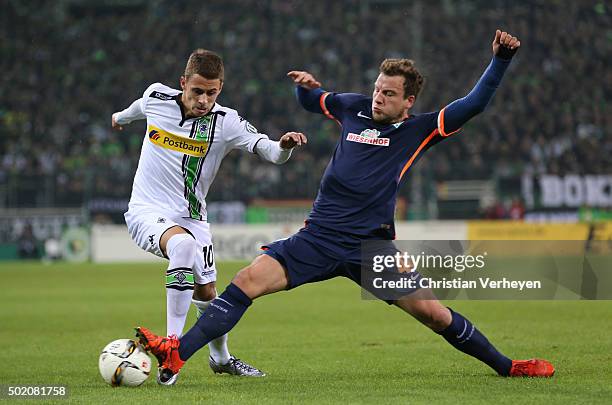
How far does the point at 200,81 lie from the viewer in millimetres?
6684

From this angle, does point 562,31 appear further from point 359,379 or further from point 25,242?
point 359,379

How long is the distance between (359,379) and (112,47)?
28191 millimetres

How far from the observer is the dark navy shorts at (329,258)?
6.09m

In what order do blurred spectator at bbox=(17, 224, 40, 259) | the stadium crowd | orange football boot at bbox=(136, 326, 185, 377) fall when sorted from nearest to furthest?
orange football boot at bbox=(136, 326, 185, 377) < the stadium crowd < blurred spectator at bbox=(17, 224, 40, 259)

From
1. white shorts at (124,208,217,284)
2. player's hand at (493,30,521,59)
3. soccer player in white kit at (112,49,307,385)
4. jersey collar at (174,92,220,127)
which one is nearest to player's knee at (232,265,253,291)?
soccer player in white kit at (112,49,307,385)

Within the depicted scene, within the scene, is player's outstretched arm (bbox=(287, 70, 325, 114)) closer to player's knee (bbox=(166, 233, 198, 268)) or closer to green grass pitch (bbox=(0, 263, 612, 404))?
player's knee (bbox=(166, 233, 198, 268))

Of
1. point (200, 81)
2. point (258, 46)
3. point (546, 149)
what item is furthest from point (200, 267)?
point (258, 46)

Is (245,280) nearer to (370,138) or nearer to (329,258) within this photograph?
(329,258)

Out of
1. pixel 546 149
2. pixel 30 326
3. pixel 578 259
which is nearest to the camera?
pixel 30 326

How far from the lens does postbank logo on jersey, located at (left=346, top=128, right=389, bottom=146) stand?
6.30m

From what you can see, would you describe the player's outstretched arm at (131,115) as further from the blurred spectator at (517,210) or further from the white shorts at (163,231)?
the blurred spectator at (517,210)

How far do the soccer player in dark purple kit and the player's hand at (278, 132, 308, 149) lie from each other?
0.25 metres

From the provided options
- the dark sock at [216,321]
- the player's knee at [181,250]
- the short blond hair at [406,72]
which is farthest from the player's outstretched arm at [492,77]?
the player's knee at [181,250]

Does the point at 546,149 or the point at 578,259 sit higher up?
the point at 546,149
